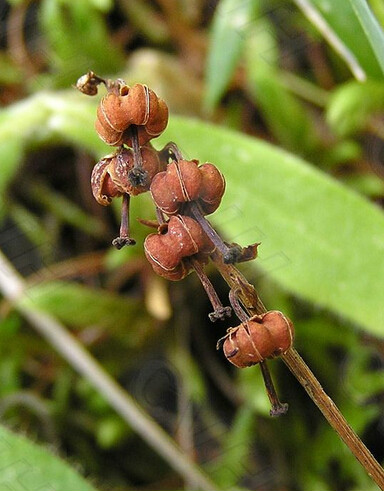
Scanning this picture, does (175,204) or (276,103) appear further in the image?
(276,103)

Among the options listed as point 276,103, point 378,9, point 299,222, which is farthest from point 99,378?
point 378,9

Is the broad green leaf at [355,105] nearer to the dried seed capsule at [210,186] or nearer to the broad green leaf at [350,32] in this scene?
the broad green leaf at [350,32]

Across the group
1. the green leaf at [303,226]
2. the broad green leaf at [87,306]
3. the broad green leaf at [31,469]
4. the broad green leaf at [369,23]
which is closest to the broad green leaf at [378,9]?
the green leaf at [303,226]

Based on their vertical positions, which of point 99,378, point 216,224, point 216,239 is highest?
point 216,239

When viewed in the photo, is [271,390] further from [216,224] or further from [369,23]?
[216,224]

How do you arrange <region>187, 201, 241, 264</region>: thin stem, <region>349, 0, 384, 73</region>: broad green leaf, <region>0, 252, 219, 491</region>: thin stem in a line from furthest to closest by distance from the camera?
1. <region>0, 252, 219, 491</region>: thin stem
2. <region>349, 0, 384, 73</region>: broad green leaf
3. <region>187, 201, 241, 264</region>: thin stem

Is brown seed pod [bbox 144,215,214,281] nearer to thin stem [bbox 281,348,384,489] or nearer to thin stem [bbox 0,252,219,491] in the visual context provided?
thin stem [bbox 281,348,384,489]

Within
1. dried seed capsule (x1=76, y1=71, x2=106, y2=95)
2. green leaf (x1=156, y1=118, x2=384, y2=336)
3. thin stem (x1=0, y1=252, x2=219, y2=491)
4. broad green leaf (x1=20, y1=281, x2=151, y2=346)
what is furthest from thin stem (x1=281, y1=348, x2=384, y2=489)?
broad green leaf (x1=20, y1=281, x2=151, y2=346)
